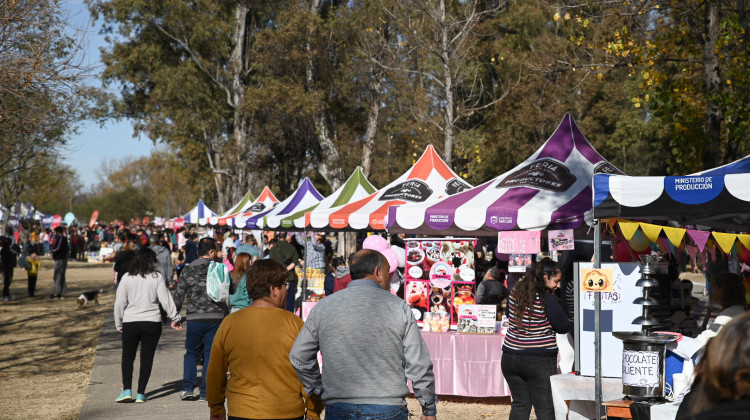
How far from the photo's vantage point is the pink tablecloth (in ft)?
31.2

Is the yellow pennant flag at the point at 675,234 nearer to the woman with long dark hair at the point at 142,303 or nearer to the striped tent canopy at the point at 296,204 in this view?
the woman with long dark hair at the point at 142,303

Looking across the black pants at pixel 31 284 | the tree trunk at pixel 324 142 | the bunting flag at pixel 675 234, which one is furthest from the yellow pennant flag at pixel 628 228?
the tree trunk at pixel 324 142

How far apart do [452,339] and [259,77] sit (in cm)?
2728

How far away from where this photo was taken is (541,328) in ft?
21.3

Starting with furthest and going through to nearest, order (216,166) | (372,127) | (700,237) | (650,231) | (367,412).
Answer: (216,166), (372,127), (700,237), (650,231), (367,412)

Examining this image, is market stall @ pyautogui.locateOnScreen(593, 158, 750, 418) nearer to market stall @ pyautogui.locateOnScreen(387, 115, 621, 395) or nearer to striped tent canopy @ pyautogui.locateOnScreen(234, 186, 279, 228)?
market stall @ pyautogui.locateOnScreen(387, 115, 621, 395)

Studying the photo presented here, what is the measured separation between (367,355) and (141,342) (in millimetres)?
5326

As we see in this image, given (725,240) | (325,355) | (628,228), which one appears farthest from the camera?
(725,240)

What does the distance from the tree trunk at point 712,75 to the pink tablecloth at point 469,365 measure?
576cm

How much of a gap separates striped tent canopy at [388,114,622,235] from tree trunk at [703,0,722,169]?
10.2ft

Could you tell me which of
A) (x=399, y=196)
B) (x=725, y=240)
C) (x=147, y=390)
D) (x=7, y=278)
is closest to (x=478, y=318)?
(x=725, y=240)

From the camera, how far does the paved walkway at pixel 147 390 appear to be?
8.76m

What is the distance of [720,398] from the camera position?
2.28 meters

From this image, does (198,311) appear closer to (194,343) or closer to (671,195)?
(194,343)
